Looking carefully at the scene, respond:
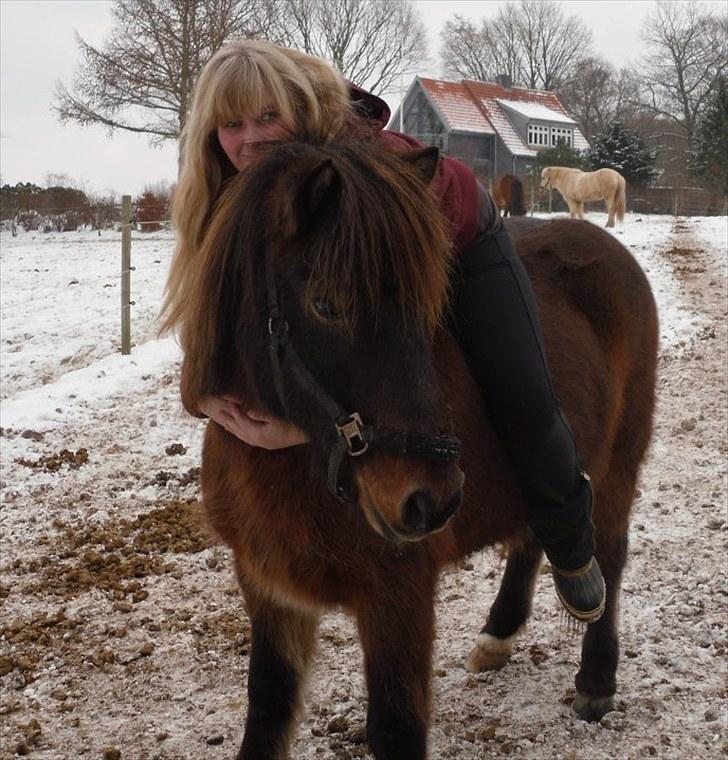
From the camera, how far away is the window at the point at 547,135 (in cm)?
3844

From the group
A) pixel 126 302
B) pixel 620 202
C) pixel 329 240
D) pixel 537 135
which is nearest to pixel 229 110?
pixel 329 240

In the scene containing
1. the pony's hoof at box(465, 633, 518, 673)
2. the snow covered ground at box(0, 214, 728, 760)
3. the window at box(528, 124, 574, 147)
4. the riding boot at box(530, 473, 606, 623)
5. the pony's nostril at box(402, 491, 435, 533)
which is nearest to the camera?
the pony's nostril at box(402, 491, 435, 533)

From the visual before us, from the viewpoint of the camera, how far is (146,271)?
1514 centimetres

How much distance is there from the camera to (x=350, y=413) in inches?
67.0

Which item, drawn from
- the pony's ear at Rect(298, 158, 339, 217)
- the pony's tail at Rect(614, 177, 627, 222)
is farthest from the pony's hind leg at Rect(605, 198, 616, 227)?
the pony's ear at Rect(298, 158, 339, 217)

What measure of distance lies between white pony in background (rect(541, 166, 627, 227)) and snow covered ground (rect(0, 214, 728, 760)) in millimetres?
13489

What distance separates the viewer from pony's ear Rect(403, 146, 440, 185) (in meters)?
1.96

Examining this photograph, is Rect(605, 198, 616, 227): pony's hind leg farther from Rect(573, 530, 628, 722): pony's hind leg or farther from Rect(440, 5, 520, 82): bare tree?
Rect(440, 5, 520, 82): bare tree

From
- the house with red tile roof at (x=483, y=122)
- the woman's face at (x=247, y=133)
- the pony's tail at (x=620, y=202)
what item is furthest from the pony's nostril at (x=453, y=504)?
the house with red tile roof at (x=483, y=122)

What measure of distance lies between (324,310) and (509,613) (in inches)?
87.0

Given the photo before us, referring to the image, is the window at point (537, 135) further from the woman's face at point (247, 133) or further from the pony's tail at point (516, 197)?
the woman's face at point (247, 133)

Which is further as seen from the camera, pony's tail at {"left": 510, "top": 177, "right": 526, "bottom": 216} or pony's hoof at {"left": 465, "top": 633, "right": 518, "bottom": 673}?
pony's tail at {"left": 510, "top": 177, "right": 526, "bottom": 216}

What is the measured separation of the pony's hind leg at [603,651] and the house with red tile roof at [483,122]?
3499 cm

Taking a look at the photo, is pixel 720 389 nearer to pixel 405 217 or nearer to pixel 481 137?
pixel 405 217
